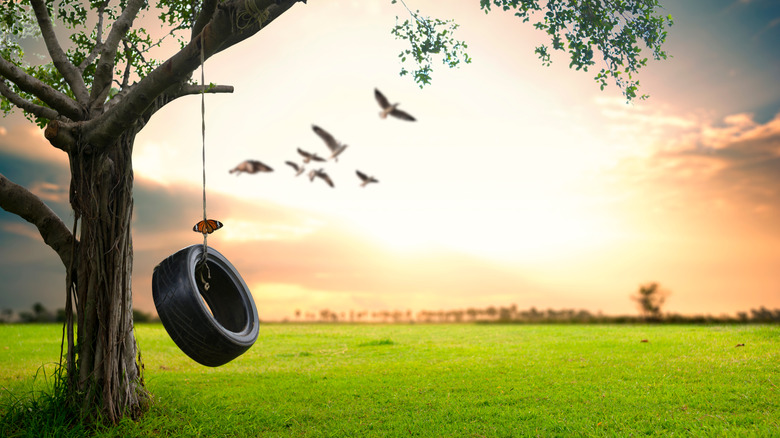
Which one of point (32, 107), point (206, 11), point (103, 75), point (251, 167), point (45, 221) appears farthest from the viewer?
point (103, 75)

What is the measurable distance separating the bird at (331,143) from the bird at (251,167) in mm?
648

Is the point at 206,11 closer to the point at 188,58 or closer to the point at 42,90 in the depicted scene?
the point at 188,58

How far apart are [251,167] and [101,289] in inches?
94.8

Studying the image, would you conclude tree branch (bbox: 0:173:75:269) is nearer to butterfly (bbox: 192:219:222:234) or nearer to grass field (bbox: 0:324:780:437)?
grass field (bbox: 0:324:780:437)

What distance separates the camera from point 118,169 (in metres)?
6.50

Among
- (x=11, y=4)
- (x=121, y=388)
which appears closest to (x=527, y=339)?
(x=121, y=388)

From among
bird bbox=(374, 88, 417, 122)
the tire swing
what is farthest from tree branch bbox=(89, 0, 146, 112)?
bird bbox=(374, 88, 417, 122)

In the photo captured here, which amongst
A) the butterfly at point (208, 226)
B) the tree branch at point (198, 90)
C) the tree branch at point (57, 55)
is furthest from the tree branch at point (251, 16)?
the tree branch at point (57, 55)

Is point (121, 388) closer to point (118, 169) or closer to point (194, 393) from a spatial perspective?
point (194, 393)

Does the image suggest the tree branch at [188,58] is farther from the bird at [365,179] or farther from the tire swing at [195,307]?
the bird at [365,179]

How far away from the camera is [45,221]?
6.70 metres

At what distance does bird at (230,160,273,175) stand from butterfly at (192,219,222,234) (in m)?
0.57

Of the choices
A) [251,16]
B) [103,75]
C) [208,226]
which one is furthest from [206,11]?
[208,226]

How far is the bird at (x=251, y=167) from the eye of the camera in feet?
18.3
